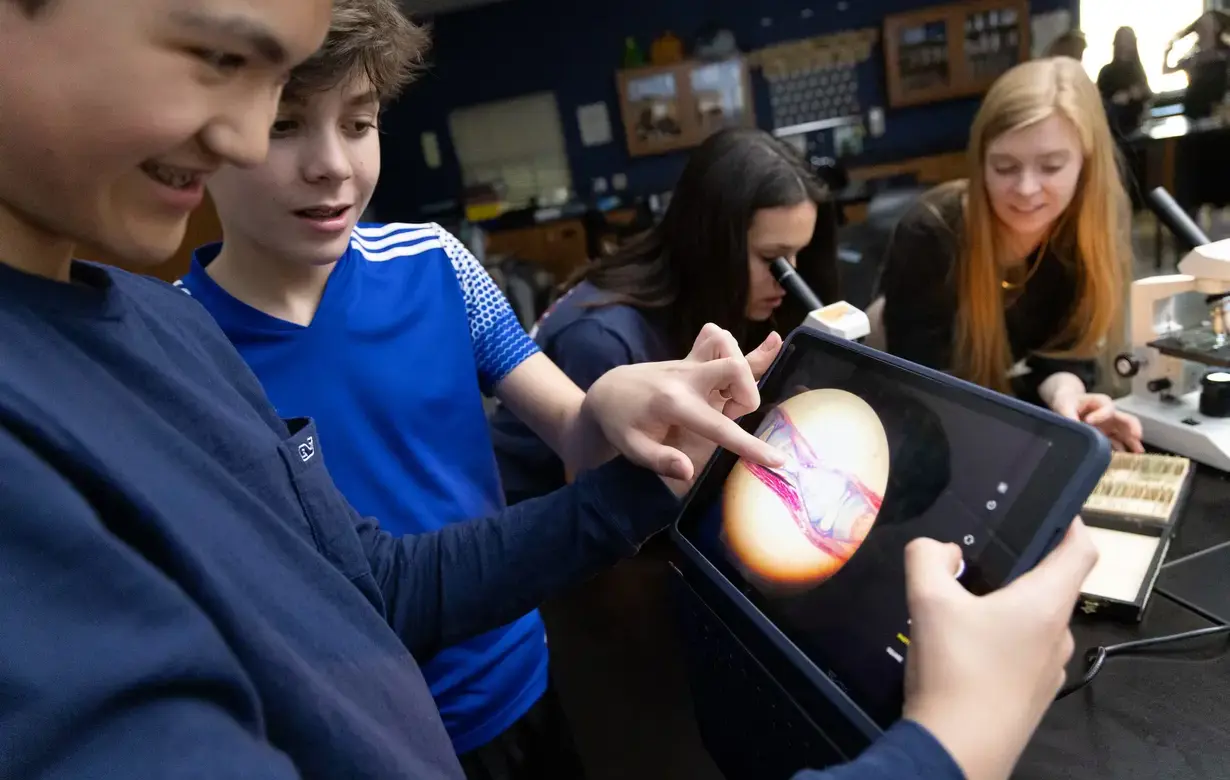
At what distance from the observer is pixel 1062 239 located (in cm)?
167

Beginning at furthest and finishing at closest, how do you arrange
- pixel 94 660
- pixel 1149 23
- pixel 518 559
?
pixel 1149 23, pixel 518 559, pixel 94 660

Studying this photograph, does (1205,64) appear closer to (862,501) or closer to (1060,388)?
(1060,388)

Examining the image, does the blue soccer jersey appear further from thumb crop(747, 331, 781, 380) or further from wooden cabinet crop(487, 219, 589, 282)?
wooden cabinet crop(487, 219, 589, 282)

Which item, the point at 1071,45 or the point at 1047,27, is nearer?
the point at 1071,45

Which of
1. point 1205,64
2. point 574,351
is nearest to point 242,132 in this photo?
point 574,351

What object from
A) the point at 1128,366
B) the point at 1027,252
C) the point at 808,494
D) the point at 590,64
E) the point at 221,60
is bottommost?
the point at 1128,366

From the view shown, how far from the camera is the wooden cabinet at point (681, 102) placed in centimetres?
529

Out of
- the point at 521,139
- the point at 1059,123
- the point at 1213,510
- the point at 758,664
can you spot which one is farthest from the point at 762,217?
the point at 521,139

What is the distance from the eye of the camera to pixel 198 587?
41 cm

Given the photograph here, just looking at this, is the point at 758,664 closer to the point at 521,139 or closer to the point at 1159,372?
the point at 1159,372

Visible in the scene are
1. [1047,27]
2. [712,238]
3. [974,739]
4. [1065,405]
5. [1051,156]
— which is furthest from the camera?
[1047,27]

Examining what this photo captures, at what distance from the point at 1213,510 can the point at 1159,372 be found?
1.18 ft

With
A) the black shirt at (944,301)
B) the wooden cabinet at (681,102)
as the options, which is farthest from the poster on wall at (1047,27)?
the black shirt at (944,301)

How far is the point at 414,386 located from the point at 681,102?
488 centimetres
